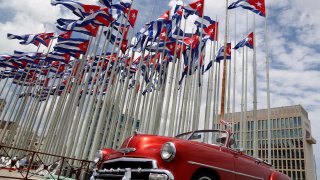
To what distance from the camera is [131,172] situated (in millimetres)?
4582

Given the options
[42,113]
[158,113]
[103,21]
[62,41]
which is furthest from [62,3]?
[42,113]

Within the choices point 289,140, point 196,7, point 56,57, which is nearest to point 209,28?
point 196,7

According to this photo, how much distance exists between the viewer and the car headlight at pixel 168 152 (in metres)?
4.48

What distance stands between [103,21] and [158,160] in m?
17.2

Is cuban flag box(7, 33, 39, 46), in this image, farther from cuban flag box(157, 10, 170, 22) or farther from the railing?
cuban flag box(157, 10, 170, 22)

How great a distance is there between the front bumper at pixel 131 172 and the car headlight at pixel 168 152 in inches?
8.3

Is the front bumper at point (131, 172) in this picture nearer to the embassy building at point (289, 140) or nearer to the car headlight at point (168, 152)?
the car headlight at point (168, 152)

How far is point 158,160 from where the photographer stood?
180 inches

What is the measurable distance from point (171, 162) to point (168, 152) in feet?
0.58

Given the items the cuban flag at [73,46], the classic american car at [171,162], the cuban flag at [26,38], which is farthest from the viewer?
the cuban flag at [26,38]

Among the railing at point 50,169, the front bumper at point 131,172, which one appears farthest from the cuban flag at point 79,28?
the front bumper at point 131,172

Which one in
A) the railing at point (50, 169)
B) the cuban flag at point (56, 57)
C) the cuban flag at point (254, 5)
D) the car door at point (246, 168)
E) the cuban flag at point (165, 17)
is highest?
the cuban flag at point (254, 5)

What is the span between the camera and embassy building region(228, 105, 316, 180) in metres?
83.6

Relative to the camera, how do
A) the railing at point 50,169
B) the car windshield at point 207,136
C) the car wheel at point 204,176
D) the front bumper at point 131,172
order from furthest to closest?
the railing at point 50,169
the car windshield at point 207,136
the car wheel at point 204,176
the front bumper at point 131,172
